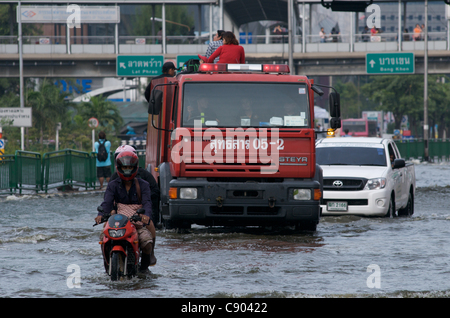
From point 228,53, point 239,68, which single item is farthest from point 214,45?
point 239,68

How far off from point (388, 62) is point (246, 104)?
111 feet

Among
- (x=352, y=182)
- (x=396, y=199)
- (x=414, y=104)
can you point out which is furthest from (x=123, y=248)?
(x=414, y=104)

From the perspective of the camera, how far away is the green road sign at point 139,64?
4185 centimetres

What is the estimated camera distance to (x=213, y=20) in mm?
47125

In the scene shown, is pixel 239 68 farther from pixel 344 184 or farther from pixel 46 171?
pixel 46 171

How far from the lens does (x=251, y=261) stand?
9117 mm

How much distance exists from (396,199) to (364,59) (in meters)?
32.4

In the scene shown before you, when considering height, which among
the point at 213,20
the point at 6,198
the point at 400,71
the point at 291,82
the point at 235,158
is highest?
the point at 213,20

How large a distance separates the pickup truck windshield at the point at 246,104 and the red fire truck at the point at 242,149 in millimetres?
14

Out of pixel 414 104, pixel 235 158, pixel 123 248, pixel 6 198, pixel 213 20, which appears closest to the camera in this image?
pixel 123 248

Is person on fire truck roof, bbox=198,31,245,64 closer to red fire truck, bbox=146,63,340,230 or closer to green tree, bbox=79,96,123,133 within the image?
red fire truck, bbox=146,63,340,230

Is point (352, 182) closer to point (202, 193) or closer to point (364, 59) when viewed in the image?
point (202, 193)

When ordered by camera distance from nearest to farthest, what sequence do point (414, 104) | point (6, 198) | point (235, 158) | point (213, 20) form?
point (235, 158) < point (6, 198) < point (213, 20) < point (414, 104)

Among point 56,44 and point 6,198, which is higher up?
point 56,44
